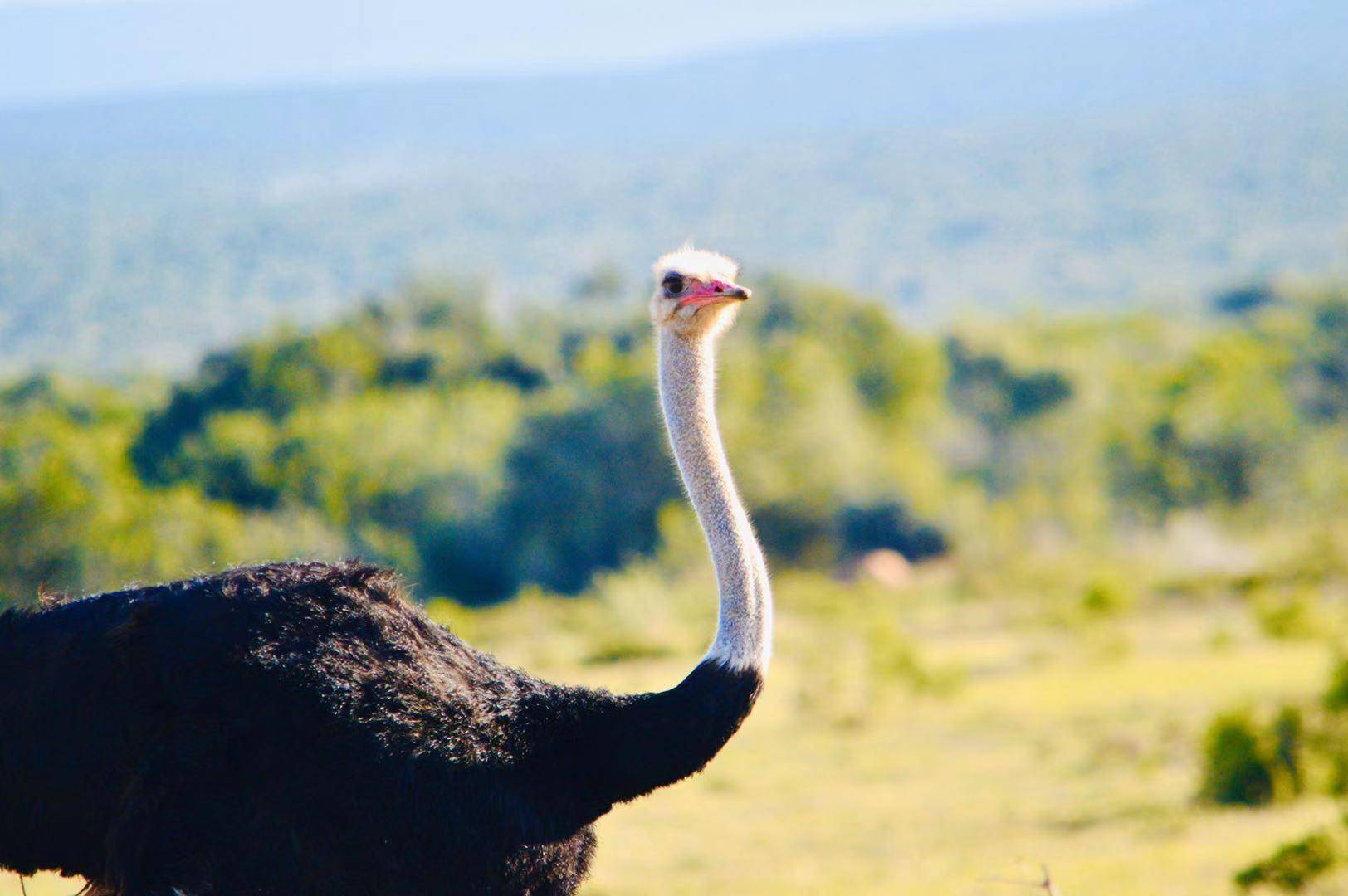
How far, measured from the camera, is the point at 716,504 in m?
4.55

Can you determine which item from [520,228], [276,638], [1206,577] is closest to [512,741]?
[276,638]

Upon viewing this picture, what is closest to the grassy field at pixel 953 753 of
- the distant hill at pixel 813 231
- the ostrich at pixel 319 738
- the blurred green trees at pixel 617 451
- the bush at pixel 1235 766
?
→ the bush at pixel 1235 766

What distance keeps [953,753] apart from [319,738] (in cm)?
1144

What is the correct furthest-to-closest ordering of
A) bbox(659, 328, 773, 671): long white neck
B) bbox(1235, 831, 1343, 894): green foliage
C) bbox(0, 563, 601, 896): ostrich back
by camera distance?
bbox(1235, 831, 1343, 894): green foliage → bbox(659, 328, 773, 671): long white neck → bbox(0, 563, 601, 896): ostrich back

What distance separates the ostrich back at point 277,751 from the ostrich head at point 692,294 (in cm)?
98

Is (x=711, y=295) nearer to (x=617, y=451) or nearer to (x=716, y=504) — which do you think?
(x=716, y=504)

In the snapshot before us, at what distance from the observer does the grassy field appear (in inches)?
392

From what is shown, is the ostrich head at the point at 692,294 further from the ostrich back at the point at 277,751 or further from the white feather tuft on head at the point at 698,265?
the ostrich back at the point at 277,751

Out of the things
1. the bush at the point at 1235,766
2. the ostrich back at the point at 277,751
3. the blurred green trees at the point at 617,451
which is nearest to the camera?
the ostrich back at the point at 277,751

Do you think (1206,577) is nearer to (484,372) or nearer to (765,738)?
(765,738)

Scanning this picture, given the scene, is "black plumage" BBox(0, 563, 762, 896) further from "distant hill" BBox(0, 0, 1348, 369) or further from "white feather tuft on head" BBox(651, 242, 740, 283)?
"distant hill" BBox(0, 0, 1348, 369)

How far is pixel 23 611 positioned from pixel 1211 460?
1360 inches

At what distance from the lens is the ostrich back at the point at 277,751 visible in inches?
163

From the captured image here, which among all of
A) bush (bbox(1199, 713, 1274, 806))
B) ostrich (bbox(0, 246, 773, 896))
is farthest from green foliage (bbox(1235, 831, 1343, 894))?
bush (bbox(1199, 713, 1274, 806))
